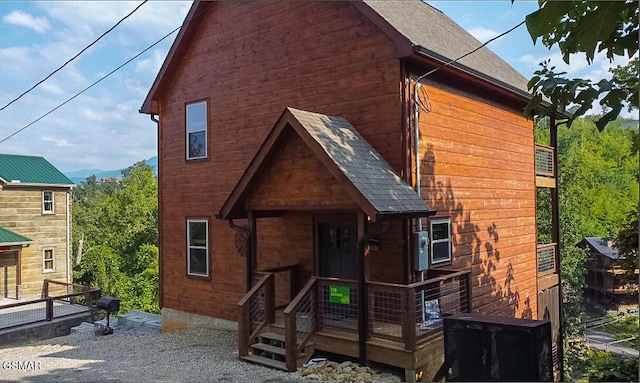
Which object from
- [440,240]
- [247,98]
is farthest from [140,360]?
[440,240]

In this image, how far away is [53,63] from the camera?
11.4m

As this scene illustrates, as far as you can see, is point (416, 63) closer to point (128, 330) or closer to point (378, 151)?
point (378, 151)

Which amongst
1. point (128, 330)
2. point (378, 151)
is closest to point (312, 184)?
point (378, 151)

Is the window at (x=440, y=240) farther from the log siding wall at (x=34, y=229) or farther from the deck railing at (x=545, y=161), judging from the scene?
the log siding wall at (x=34, y=229)

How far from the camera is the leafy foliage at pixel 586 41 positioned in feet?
9.21

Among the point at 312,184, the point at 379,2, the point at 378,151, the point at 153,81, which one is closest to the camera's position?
the point at 312,184

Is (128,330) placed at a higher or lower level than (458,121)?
lower

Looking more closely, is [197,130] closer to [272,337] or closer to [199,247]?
[199,247]

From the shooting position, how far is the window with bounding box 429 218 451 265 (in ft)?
32.4

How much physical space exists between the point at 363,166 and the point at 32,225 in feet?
78.5

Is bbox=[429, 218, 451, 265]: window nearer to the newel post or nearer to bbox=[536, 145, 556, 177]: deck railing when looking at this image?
the newel post

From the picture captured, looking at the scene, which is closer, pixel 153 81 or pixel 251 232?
pixel 251 232

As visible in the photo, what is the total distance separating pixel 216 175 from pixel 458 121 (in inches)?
242

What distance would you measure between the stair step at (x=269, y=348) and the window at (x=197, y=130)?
5.85m
